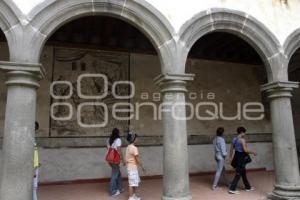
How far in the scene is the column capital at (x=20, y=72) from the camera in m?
4.32

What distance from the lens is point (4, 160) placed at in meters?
4.25

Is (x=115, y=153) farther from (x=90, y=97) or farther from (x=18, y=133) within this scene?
(x=90, y=97)

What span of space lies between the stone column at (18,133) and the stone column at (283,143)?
4292 mm

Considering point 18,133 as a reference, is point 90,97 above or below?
above

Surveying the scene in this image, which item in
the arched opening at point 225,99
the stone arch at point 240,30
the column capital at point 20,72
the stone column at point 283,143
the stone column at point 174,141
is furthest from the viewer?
the arched opening at point 225,99

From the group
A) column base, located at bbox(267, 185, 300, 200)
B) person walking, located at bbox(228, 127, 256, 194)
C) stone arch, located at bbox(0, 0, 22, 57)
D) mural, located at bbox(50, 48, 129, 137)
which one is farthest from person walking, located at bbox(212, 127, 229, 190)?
stone arch, located at bbox(0, 0, 22, 57)

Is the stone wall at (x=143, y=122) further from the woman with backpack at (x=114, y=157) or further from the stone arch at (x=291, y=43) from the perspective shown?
the stone arch at (x=291, y=43)

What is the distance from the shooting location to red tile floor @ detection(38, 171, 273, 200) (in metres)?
5.92

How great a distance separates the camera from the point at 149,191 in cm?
645

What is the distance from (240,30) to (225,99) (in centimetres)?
340

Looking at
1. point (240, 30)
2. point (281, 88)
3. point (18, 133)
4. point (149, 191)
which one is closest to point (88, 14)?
point (18, 133)

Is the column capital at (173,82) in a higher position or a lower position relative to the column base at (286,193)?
higher

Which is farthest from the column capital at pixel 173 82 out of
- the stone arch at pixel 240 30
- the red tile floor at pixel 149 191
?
the red tile floor at pixel 149 191

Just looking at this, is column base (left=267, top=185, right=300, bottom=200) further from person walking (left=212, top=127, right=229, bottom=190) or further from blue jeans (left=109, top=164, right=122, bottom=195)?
blue jeans (left=109, top=164, right=122, bottom=195)
